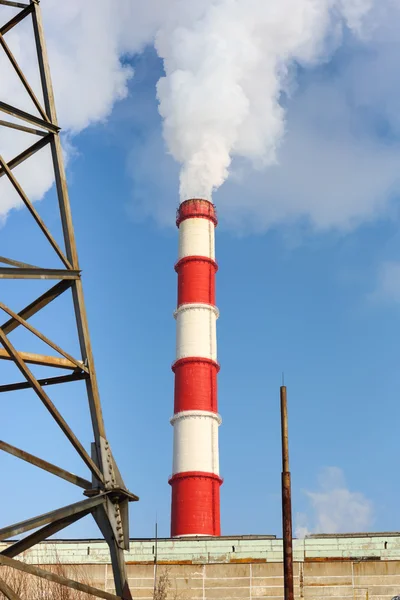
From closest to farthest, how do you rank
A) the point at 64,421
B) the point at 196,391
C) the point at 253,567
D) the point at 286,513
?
the point at 64,421
the point at 286,513
the point at 253,567
the point at 196,391

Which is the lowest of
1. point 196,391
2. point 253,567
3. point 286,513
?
Answer: point 286,513

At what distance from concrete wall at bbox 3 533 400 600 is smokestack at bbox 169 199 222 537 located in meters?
9.60

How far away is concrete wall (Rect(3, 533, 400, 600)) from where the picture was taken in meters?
23.8

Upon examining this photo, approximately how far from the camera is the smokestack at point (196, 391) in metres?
34.9

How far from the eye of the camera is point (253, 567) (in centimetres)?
2411

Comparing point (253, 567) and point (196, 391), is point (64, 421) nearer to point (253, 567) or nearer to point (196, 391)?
point (253, 567)

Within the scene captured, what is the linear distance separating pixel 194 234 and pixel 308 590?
66.1 ft

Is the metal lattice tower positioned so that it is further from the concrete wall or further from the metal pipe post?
the concrete wall

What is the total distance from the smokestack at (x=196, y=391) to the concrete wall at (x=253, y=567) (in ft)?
31.5

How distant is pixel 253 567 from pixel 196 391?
42.8ft

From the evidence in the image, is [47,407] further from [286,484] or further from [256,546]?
[256,546]

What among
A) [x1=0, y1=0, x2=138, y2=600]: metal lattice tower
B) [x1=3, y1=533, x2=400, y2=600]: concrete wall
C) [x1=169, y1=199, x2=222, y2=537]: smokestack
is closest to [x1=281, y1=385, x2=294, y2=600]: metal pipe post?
[x1=0, y1=0, x2=138, y2=600]: metal lattice tower

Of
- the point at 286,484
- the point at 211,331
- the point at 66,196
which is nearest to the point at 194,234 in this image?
the point at 211,331

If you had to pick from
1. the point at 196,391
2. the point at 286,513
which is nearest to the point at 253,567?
the point at 286,513
